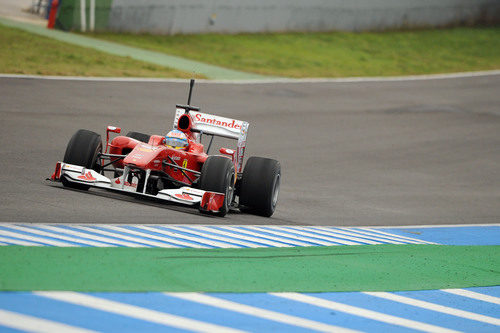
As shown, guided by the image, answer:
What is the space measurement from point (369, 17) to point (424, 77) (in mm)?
9919

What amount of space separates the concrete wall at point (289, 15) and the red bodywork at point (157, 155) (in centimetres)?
2366

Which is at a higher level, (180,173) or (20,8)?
(20,8)

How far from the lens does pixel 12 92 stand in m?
24.3

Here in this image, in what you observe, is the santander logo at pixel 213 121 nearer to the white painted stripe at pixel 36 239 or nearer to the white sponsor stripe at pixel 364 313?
the white painted stripe at pixel 36 239

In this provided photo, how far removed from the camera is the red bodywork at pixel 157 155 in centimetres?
1333

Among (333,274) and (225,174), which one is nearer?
(333,274)

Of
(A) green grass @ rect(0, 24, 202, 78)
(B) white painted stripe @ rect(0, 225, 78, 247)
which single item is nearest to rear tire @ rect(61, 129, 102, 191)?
(B) white painted stripe @ rect(0, 225, 78, 247)

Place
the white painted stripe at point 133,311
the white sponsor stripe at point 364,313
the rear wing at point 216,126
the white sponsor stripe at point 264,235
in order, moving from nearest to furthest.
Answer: the white painted stripe at point 133,311 < the white sponsor stripe at point 364,313 < the white sponsor stripe at point 264,235 < the rear wing at point 216,126

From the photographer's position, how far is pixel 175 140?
14.1 meters

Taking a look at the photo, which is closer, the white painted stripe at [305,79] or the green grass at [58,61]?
the white painted stripe at [305,79]

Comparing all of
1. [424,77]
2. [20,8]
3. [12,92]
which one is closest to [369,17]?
[424,77]

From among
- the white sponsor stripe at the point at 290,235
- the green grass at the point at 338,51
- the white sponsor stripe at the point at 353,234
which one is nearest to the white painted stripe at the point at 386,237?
the white sponsor stripe at the point at 353,234

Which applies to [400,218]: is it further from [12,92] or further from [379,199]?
[12,92]

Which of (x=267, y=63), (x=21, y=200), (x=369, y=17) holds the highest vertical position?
(x=369, y=17)
